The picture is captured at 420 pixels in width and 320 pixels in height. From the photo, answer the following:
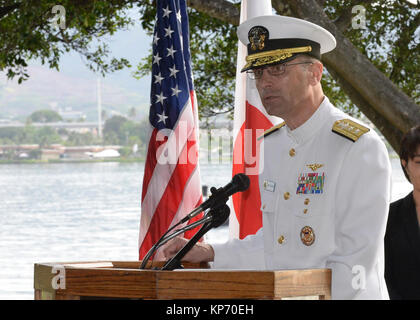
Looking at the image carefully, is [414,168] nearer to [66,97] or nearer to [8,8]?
[8,8]

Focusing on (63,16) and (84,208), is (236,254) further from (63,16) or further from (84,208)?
(84,208)

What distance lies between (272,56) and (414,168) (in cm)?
118

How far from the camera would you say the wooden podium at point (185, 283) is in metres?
2.14

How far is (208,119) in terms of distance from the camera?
32.6 ft

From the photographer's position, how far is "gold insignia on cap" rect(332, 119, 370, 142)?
268 cm

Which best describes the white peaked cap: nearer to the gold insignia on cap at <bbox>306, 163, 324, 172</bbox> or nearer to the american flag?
the gold insignia on cap at <bbox>306, 163, 324, 172</bbox>

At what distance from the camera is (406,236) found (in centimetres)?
382

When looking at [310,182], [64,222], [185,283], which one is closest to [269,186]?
[310,182]

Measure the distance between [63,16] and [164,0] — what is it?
1736 mm

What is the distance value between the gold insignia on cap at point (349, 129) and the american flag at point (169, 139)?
238 centimetres

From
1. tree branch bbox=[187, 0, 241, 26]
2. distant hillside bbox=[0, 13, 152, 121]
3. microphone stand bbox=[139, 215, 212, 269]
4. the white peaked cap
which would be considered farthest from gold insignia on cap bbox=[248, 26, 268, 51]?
distant hillside bbox=[0, 13, 152, 121]

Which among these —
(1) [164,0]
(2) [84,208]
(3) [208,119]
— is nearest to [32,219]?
(2) [84,208]

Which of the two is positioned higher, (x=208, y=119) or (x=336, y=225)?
(x=208, y=119)

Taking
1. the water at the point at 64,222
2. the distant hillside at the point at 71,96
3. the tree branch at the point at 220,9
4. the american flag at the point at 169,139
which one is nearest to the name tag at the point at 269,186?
the american flag at the point at 169,139
